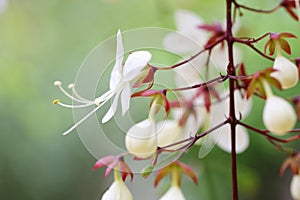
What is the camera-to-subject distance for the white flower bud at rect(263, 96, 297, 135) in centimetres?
34

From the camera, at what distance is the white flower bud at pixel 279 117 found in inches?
13.3

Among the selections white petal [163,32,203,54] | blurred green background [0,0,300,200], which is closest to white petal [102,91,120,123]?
white petal [163,32,203,54]

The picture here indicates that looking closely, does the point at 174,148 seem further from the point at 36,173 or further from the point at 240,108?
the point at 36,173

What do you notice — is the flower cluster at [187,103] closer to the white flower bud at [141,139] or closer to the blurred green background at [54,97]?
the white flower bud at [141,139]

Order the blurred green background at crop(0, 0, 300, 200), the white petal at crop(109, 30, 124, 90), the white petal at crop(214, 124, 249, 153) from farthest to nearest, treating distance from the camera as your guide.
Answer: the blurred green background at crop(0, 0, 300, 200)
the white petal at crop(214, 124, 249, 153)
the white petal at crop(109, 30, 124, 90)

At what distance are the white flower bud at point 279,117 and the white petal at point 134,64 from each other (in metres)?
0.08

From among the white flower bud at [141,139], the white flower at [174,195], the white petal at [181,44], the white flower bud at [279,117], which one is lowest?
the white flower at [174,195]

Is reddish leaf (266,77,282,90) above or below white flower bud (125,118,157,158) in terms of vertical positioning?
above

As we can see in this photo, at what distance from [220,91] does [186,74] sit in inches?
3.3

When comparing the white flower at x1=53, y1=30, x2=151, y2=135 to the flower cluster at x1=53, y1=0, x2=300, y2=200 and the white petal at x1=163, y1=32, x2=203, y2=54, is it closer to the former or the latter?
the flower cluster at x1=53, y1=0, x2=300, y2=200

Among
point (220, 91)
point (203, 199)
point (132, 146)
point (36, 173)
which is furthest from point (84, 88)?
point (36, 173)

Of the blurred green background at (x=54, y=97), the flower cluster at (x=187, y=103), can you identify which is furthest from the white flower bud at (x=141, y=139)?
the blurred green background at (x=54, y=97)

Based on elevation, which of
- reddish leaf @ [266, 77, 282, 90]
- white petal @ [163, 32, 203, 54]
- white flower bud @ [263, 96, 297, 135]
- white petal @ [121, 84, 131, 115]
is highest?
white petal @ [163, 32, 203, 54]

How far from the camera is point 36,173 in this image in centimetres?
93
